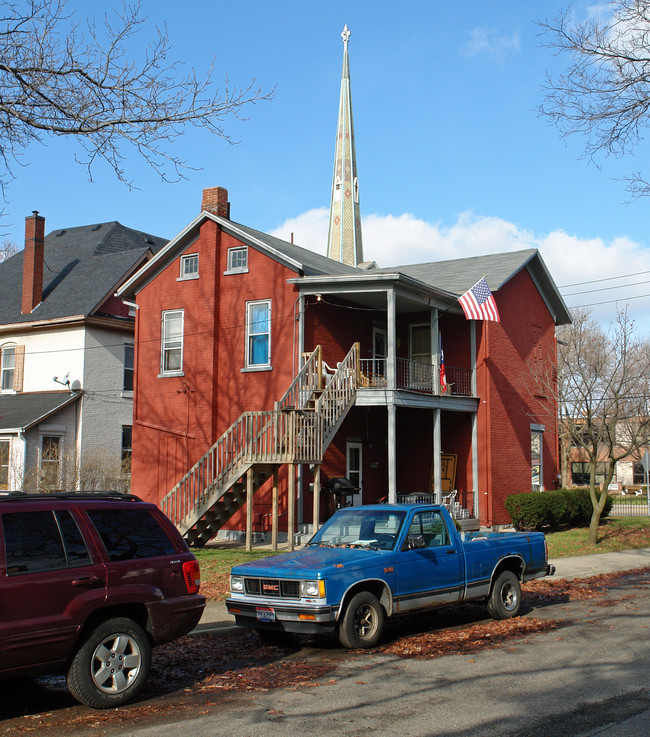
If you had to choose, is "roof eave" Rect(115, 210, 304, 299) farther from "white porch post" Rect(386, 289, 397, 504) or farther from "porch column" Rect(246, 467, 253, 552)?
"porch column" Rect(246, 467, 253, 552)

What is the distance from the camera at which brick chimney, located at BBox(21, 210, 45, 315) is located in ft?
106

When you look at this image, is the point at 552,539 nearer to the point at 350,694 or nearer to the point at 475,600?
the point at 475,600

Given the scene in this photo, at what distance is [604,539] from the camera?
23.0m

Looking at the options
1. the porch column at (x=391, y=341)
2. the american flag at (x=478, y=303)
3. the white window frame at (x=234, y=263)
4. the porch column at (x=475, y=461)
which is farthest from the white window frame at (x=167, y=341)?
the porch column at (x=475, y=461)

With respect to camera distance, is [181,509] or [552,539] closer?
[181,509]

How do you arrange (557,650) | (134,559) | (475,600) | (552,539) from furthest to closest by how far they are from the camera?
(552,539) < (475,600) < (557,650) < (134,559)

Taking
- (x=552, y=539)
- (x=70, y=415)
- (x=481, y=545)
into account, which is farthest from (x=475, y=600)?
(x=70, y=415)

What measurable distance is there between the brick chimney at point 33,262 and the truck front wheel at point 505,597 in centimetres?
2598

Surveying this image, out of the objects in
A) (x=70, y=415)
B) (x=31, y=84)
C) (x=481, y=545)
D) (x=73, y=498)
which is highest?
(x=31, y=84)

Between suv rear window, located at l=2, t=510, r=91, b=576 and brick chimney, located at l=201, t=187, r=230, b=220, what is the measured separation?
18546mm

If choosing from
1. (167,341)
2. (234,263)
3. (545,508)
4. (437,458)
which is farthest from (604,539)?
(167,341)

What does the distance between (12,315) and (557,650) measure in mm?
28763

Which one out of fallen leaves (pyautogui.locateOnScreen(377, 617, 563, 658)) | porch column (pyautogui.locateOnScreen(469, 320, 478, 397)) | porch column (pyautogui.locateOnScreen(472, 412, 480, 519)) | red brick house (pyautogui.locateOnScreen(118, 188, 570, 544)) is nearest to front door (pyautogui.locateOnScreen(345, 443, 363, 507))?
red brick house (pyautogui.locateOnScreen(118, 188, 570, 544))

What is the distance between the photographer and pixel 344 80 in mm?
71188
